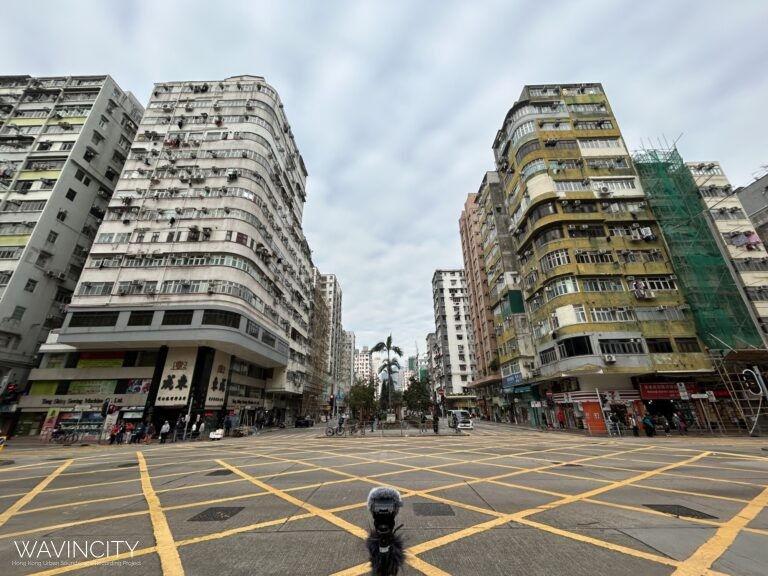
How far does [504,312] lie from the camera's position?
42.5 metres

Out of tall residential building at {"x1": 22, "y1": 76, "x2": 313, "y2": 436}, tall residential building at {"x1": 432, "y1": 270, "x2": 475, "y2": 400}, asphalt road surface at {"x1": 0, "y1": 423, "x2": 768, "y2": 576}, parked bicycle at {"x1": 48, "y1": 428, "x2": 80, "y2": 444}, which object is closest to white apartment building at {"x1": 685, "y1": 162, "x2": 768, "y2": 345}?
asphalt road surface at {"x1": 0, "y1": 423, "x2": 768, "y2": 576}

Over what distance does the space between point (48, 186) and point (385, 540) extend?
174ft

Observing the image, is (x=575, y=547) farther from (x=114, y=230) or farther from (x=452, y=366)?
(x=452, y=366)

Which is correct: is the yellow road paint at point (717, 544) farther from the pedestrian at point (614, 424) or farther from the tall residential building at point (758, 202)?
the tall residential building at point (758, 202)

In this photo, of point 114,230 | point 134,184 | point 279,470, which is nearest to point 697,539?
point 279,470

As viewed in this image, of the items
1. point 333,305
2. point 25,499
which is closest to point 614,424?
point 25,499

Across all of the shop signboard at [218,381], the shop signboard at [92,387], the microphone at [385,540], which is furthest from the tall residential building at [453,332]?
the microphone at [385,540]

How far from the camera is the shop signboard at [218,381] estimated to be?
3039 cm

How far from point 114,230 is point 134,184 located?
5.78 meters

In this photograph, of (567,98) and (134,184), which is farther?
(567,98)

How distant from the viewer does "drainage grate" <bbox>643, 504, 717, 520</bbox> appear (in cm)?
597

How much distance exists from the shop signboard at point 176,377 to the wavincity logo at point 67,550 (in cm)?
2729

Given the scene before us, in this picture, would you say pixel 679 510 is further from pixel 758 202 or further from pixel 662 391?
pixel 758 202

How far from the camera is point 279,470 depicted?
11.0m
